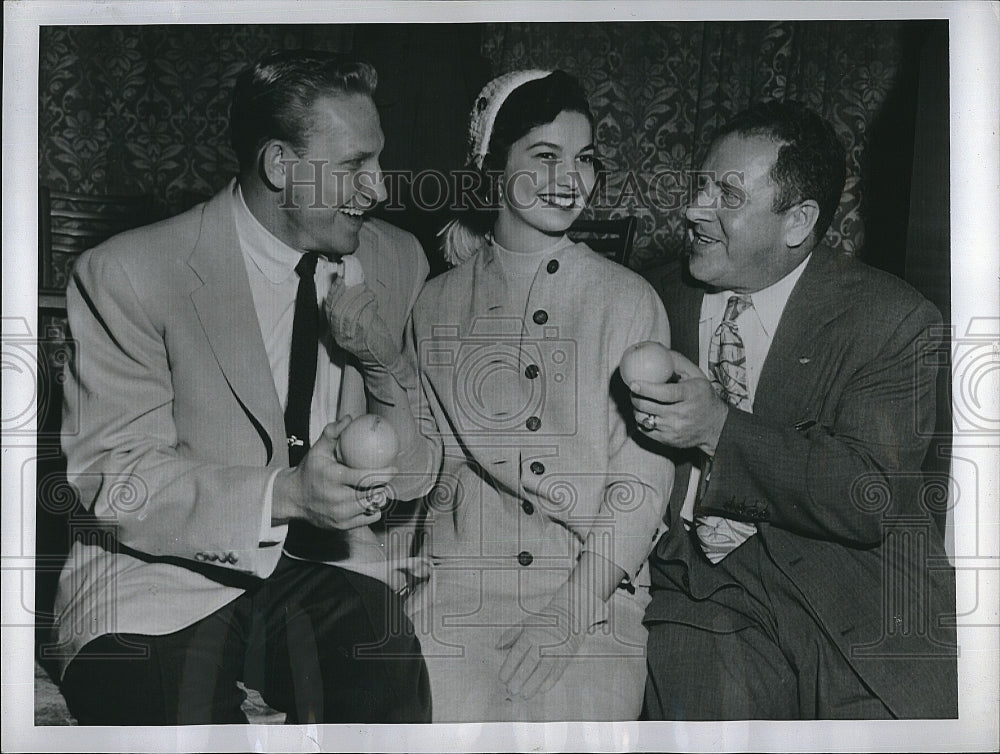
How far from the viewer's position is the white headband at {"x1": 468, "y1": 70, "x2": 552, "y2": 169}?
2777 mm

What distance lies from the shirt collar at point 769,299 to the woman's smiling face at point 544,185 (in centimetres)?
47

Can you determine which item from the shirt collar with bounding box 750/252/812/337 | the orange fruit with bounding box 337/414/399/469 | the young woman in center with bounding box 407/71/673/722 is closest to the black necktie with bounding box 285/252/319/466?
the orange fruit with bounding box 337/414/399/469

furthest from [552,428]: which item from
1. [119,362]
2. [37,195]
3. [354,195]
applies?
[37,195]

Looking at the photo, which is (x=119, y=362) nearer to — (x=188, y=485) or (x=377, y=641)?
(x=188, y=485)

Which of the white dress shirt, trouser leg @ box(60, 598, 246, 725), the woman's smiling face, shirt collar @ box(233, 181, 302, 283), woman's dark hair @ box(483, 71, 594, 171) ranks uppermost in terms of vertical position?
woman's dark hair @ box(483, 71, 594, 171)

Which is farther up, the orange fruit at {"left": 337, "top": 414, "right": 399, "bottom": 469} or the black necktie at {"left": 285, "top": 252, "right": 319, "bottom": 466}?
the black necktie at {"left": 285, "top": 252, "right": 319, "bottom": 466}

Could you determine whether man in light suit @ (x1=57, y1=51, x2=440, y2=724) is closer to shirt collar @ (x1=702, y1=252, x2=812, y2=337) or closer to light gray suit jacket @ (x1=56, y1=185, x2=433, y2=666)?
light gray suit jacket @ (x1=56, y1=185, x2=433, y2=666)

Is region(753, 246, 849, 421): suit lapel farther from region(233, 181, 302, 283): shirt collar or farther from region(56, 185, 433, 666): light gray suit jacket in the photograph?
region(233, 181, 302, 283): shirt collar

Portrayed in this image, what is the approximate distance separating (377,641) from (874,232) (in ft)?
6.07

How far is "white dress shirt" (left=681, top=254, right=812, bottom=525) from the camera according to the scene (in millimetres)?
2764

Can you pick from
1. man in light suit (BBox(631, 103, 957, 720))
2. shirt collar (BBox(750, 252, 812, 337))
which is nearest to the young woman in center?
man in light suit (BBox(631, 103, 957, 720))

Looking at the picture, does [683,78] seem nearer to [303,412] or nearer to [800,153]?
[800,153]

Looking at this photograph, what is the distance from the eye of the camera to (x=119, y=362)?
2.76 meters

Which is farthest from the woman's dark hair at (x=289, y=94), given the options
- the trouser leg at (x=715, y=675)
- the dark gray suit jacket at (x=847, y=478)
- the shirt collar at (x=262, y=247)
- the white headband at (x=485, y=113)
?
the trouser leg at (x=715, y=675)
